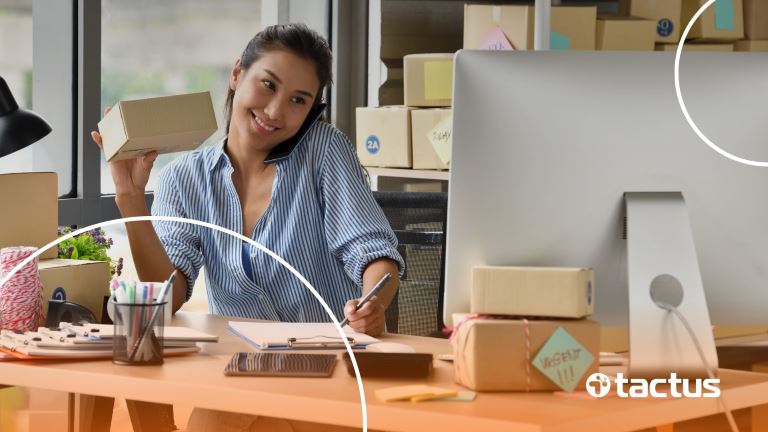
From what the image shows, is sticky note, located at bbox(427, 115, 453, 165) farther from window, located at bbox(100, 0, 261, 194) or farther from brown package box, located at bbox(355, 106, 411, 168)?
window, located at bbox(100, 0, 261, 194)

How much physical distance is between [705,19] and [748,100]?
2282 millimetres

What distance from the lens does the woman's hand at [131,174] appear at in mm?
2096

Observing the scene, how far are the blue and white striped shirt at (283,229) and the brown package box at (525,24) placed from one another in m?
1.18

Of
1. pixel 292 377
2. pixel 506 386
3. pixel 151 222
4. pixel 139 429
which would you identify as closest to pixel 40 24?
pixel 151 222

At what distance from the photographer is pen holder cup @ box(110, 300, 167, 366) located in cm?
163

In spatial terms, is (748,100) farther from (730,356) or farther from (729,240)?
(730,356)

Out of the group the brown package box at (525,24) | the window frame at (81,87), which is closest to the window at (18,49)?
the window frame at (81,87)

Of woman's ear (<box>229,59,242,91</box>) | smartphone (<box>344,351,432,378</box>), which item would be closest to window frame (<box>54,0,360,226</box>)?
woman's ear (<box>229,59,242,91</box>)

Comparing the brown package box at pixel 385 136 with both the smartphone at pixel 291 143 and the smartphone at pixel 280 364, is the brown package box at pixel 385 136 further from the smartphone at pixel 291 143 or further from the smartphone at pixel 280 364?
the smartphone at pixel 280 364

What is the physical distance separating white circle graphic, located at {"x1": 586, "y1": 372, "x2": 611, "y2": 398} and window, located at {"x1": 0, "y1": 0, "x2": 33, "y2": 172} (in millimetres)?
2320

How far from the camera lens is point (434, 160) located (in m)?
3.54

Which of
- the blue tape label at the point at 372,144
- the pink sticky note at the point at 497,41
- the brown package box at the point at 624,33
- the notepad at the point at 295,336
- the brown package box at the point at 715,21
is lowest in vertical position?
the notepad at the point at 295,336

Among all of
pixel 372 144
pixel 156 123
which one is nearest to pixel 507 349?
pixel 156 123

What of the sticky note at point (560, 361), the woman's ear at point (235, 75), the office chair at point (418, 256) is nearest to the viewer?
the sticky note at point (560, 361)
